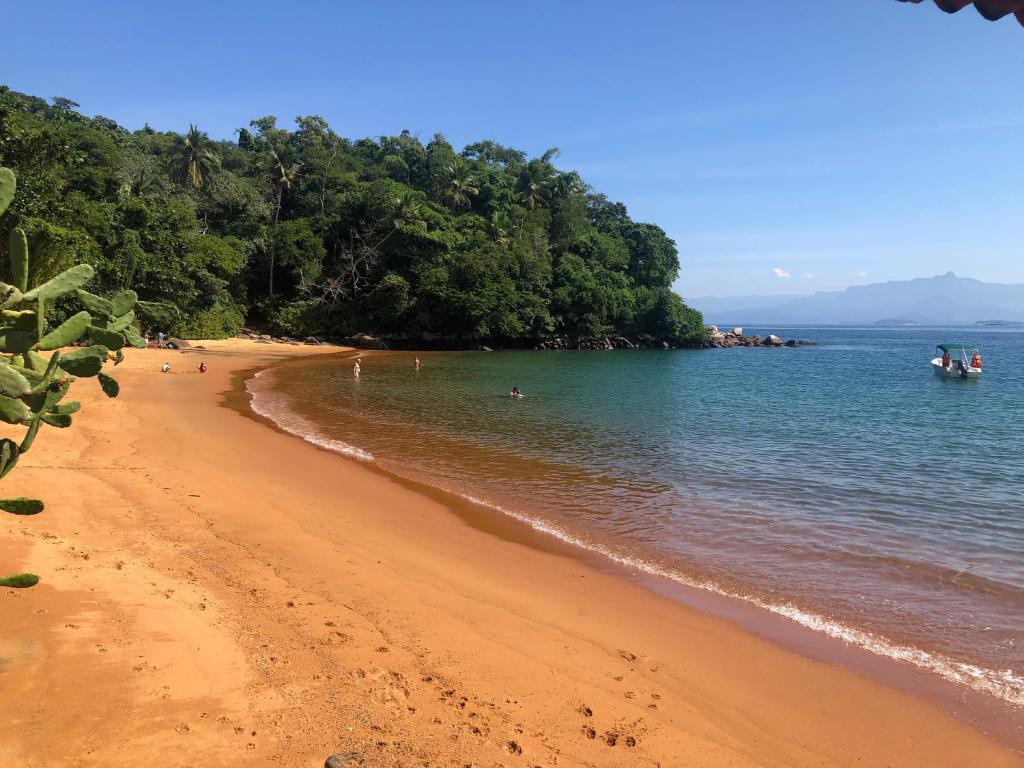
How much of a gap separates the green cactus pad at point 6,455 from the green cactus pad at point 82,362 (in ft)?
2.57

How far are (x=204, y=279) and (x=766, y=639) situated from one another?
50.1 metres

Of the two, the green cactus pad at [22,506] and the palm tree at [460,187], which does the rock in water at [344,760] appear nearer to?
the green cactus pad at [22,506]

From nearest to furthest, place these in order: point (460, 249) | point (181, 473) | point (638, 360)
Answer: point (181, 473)
point (638, 360)
point (460, 249)

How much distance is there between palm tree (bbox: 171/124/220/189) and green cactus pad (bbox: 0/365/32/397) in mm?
59683

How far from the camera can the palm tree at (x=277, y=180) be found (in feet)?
191

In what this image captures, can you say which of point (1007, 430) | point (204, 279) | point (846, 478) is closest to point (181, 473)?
point (846, 478)

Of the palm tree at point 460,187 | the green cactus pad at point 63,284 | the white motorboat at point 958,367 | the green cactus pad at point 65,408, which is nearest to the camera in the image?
the green cactus pad at point 63,284

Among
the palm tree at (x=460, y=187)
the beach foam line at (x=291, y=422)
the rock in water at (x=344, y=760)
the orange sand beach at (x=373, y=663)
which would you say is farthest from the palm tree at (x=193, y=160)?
the rock in water at (x=344, y=760)

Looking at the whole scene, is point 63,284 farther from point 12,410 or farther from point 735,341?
point 735,341

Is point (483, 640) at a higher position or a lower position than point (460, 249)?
lower

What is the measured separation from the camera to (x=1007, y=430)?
2162 cm

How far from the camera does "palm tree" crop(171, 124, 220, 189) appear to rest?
56.3 m

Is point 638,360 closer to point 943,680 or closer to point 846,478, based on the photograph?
point 846,478

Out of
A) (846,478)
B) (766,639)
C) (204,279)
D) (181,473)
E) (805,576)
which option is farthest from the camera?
(204,279)
